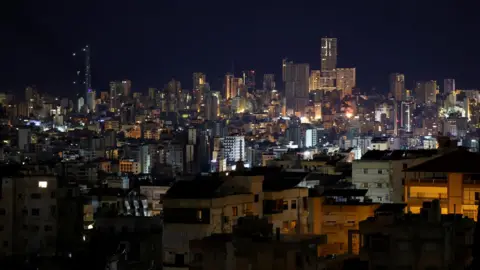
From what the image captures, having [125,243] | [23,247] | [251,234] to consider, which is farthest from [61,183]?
[251,234]

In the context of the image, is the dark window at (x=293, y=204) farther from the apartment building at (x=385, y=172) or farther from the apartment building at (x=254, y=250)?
the apartment building at (x=254, y=250)

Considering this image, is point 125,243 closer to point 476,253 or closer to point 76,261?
point 76,261

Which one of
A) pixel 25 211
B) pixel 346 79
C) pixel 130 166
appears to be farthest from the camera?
pixel 346 79

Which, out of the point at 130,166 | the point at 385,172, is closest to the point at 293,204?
the point at 385,172

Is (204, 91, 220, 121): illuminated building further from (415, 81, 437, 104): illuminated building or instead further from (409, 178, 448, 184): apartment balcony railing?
(409, 178, 448, 184): apartment balcony railing

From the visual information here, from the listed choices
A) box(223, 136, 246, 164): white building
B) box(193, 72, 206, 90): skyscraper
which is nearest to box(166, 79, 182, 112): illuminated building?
box(193, 72, 206, 90): skyscraper

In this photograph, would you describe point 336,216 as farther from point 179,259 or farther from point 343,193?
point 179,259
